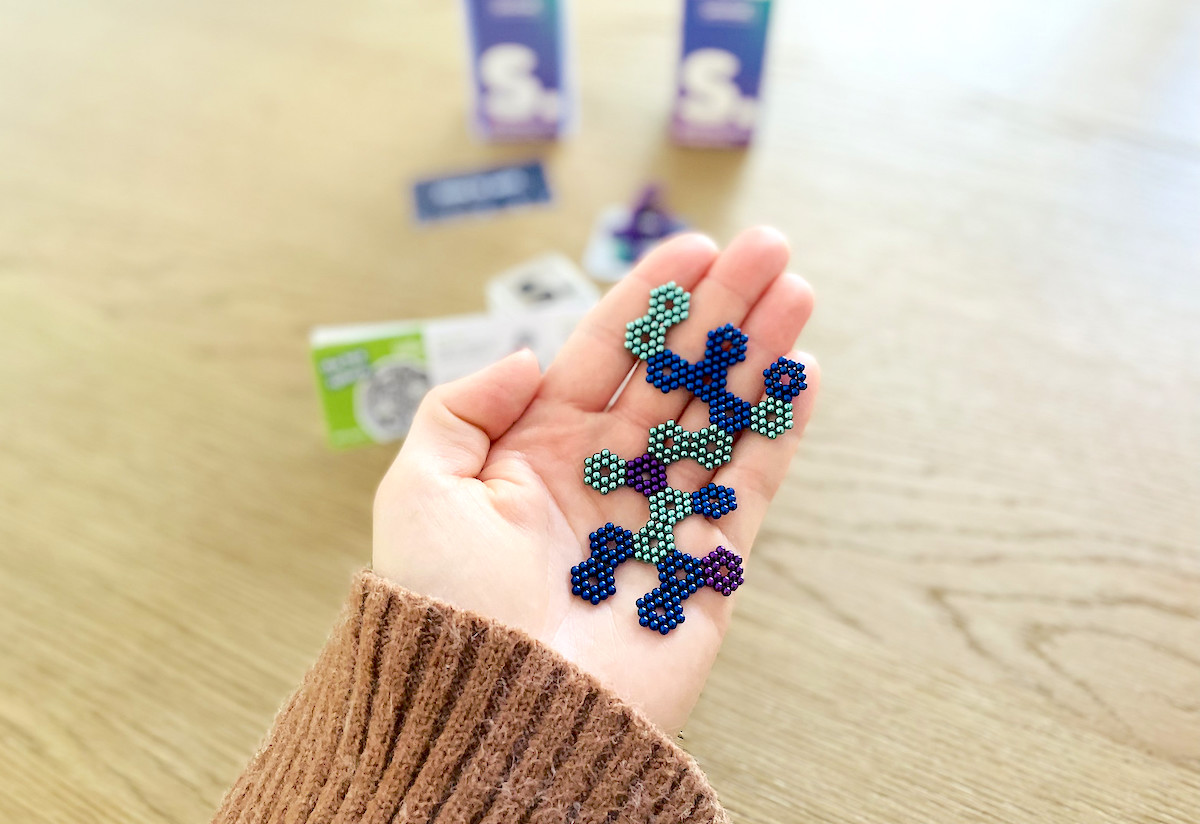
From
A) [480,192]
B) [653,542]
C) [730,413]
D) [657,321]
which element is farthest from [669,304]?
[480,192]

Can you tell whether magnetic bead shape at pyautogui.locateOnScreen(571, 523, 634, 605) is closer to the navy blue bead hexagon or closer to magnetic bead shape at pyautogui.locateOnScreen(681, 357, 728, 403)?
the navy blue bead hexagon

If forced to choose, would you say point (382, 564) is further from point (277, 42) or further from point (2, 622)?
point (277, 42)

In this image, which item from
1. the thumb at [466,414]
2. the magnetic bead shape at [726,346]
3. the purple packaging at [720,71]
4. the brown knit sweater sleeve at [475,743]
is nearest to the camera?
the brown knit sweater sleeve at [475,743]

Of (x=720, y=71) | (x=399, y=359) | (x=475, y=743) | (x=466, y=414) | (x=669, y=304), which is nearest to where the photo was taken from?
(x=475, y=743)

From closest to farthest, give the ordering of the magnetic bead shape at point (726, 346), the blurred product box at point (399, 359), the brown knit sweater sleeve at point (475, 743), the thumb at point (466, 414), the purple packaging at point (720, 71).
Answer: the brown knit sweater sleeve at point (475, 743) → the thumb at point (466, 414) → the magnetic bead shape at point (726, 346) → the blurred product box at point (399, 359) → the purple packaging at point (720, 71)

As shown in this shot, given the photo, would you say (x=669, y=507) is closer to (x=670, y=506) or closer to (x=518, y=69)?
(x=670, y=506)

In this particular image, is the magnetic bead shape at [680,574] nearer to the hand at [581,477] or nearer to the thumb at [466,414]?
A: the hand at [581,477]

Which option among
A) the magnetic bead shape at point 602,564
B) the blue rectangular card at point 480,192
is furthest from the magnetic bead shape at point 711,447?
the blue rectangular card at point 480,192
